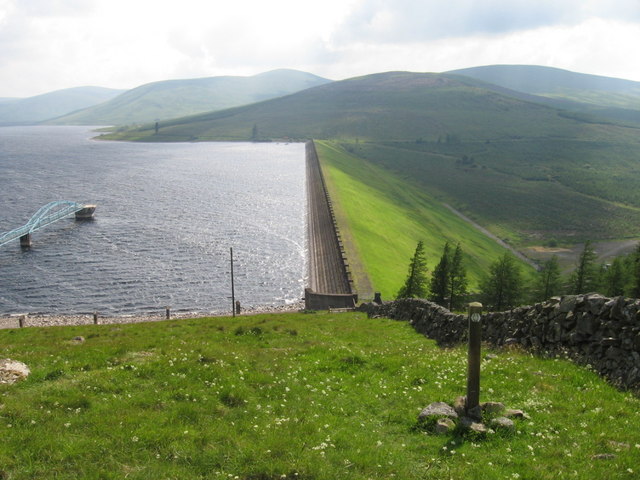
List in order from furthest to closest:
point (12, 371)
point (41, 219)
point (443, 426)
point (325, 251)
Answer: point (41, 219) → point (325, 251) → point (12, 371) → point (443, 426)

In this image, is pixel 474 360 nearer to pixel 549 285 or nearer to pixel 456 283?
pixel 456 283

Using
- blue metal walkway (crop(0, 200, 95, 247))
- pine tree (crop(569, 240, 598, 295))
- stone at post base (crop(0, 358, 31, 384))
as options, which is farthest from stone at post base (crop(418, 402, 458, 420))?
blue metal walkway (crop(0, 200, 95, 247))

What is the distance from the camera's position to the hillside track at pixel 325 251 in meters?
67.8

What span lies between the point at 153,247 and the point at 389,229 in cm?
4825

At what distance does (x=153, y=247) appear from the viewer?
287ft

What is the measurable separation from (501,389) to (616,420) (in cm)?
284

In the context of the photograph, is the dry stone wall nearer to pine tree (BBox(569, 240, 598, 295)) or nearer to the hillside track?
the hillside track

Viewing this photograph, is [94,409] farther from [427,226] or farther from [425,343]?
[427,226]

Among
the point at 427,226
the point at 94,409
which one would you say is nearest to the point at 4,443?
the point at 94,409

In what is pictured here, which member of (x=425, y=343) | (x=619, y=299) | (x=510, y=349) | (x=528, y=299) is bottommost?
(x=528, y=299)

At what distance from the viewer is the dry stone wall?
13.0m

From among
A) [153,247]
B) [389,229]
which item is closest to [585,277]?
[389,229]

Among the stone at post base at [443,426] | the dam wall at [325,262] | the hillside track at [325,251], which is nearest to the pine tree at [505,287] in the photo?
the dam wall at [325,262]

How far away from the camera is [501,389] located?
13.0 meters
